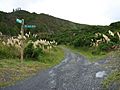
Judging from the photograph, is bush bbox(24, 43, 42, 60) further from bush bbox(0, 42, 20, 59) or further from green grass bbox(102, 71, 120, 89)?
green grass bbox(102, 71, 120, 89)

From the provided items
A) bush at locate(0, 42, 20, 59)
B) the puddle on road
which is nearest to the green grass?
the puddle on road

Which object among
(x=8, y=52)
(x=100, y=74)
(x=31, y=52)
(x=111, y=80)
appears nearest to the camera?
(x=111, y=80)

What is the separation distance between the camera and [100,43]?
36.3 metres

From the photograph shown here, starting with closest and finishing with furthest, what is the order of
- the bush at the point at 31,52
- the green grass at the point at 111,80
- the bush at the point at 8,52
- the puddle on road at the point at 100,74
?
the green grass at the point at 111,80 < the puddle on road at the point at 100,74 < the bush at the point at 8,52 < the bush at the point at 31,52

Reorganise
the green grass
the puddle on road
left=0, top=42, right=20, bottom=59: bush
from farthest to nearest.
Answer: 1. left=0, top=42, right=20, bottom=59: bush
2. the puddle on road
3. the green grass

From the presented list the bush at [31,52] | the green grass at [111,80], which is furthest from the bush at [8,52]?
the green grass at [111,80]

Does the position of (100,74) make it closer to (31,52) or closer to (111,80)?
(111,80)

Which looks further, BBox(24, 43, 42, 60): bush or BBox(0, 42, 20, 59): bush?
BBox(24, 43, 42, 60): bush

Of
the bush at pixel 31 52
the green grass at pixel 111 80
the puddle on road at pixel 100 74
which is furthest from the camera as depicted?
the bush at pixel 31 52

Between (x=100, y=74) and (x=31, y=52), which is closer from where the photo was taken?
(x=100, y=74)

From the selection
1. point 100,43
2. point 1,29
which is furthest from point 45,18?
point 100,43

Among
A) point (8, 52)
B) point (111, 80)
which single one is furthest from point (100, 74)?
point (8, 52)

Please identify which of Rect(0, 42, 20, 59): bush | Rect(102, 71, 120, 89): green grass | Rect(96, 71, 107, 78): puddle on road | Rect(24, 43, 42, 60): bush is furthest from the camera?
Rect(24, 43, 42, 60): bush

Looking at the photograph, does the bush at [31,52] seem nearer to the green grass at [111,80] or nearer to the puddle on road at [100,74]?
the puddle on road at [100,74]
